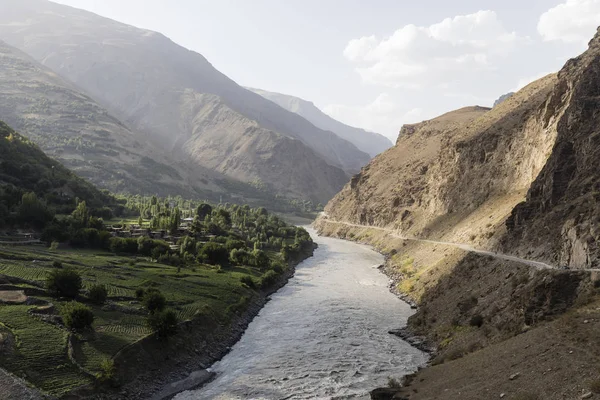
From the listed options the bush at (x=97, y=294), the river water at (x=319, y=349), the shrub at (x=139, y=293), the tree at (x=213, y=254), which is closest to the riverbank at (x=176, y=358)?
the river water at (x=319, y=349)

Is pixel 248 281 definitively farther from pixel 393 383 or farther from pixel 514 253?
pixel 393 383

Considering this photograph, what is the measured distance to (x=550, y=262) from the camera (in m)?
47.0

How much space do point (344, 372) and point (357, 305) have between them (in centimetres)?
2582

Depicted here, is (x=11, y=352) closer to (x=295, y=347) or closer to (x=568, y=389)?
(x=295, y=347)

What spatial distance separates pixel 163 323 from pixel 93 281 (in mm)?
17576

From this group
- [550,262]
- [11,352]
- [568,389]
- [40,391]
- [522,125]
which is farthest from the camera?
[522,125]

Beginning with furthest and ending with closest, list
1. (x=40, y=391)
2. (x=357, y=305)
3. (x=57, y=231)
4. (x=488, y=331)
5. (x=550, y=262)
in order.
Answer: (x=57, y=231), (x=357, y=305), (x=550, y=262), (x=488, y=331), (x=40, y=391)

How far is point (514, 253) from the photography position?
57.5 meters

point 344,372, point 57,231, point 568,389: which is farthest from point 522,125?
point 57,231

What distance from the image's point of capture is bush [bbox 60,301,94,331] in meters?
39.0

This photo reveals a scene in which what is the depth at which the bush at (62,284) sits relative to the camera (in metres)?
46.6

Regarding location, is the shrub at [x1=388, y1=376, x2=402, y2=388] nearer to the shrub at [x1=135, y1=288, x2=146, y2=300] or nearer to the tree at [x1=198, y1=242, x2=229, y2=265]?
the shrub at [x1=135, y1=288, x2=146, y2=300]

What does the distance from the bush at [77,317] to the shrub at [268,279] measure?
3879 centimetres

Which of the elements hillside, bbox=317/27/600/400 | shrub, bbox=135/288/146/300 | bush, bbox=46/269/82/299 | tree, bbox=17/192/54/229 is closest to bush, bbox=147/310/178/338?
shrub, bbox=135/288/146/300
